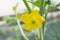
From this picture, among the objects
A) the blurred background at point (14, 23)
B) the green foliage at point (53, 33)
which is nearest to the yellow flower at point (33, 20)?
the blurred background at point (14, 23)

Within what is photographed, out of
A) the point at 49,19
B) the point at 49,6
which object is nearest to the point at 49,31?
the point at 49,6

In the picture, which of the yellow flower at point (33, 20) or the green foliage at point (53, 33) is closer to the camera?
the yellow flower at point (33, 20)

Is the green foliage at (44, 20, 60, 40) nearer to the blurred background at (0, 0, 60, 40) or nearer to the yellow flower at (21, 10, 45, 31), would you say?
the blurred background at (0, 0, 60, 40)

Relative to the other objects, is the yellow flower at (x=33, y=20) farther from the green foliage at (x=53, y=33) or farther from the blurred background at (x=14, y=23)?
the green foliage at (x=53, y=33)

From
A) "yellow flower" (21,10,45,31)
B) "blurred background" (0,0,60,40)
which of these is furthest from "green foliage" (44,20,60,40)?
"yellow flower" (21,10,45,31)

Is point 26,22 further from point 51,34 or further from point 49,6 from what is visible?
point 51,34

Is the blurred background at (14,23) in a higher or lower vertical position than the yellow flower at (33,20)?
lower

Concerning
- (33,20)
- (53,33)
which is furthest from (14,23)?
(33,20)
